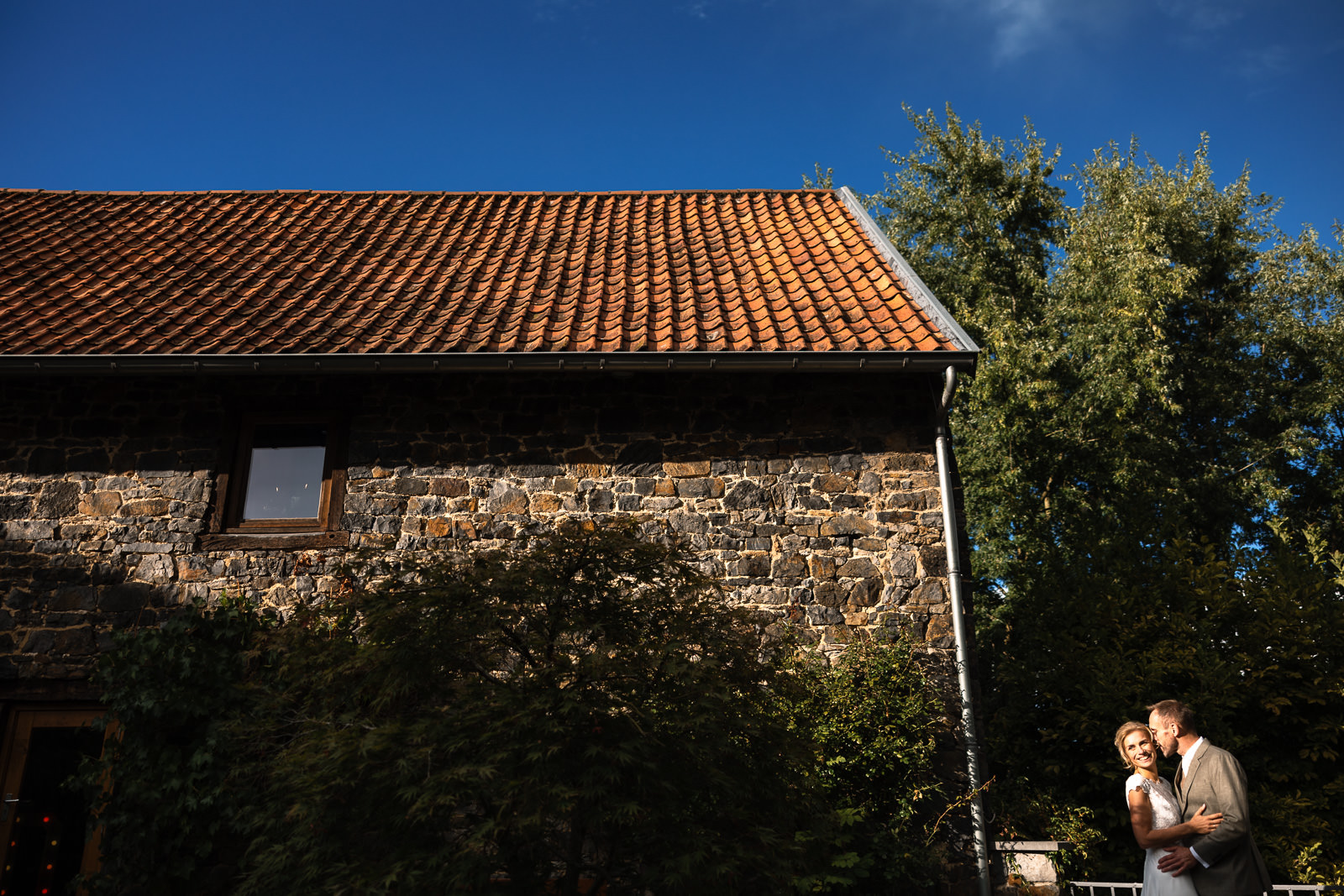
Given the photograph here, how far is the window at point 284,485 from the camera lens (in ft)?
18.8

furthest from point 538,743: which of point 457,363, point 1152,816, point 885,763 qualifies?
point 457,363

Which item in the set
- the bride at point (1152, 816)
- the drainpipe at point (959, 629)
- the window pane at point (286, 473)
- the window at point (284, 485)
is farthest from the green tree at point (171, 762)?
the bride at point (1152, 816)

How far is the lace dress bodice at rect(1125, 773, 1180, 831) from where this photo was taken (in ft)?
11.8

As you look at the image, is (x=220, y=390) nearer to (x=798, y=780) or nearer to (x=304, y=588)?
(x=304, y=588)

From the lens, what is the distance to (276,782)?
11.7 ft

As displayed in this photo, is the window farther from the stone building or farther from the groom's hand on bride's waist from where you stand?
the groom's hand on bride's waist

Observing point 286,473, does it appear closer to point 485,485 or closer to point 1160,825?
point 485,485

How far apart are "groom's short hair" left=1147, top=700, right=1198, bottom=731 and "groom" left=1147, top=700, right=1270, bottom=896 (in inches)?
4.9


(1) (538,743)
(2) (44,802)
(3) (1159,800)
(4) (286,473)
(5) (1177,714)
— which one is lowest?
(2) (44,802)

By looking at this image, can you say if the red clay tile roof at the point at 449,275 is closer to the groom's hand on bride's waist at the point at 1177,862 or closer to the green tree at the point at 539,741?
the green tree at the point at 539,741

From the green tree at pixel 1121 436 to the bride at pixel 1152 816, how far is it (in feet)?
6.91

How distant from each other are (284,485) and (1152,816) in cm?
557

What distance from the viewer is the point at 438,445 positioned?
5887mm

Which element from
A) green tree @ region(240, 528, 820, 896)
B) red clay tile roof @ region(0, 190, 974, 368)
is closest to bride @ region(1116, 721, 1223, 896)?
green tree @ region(240, 528, 820, 896)
